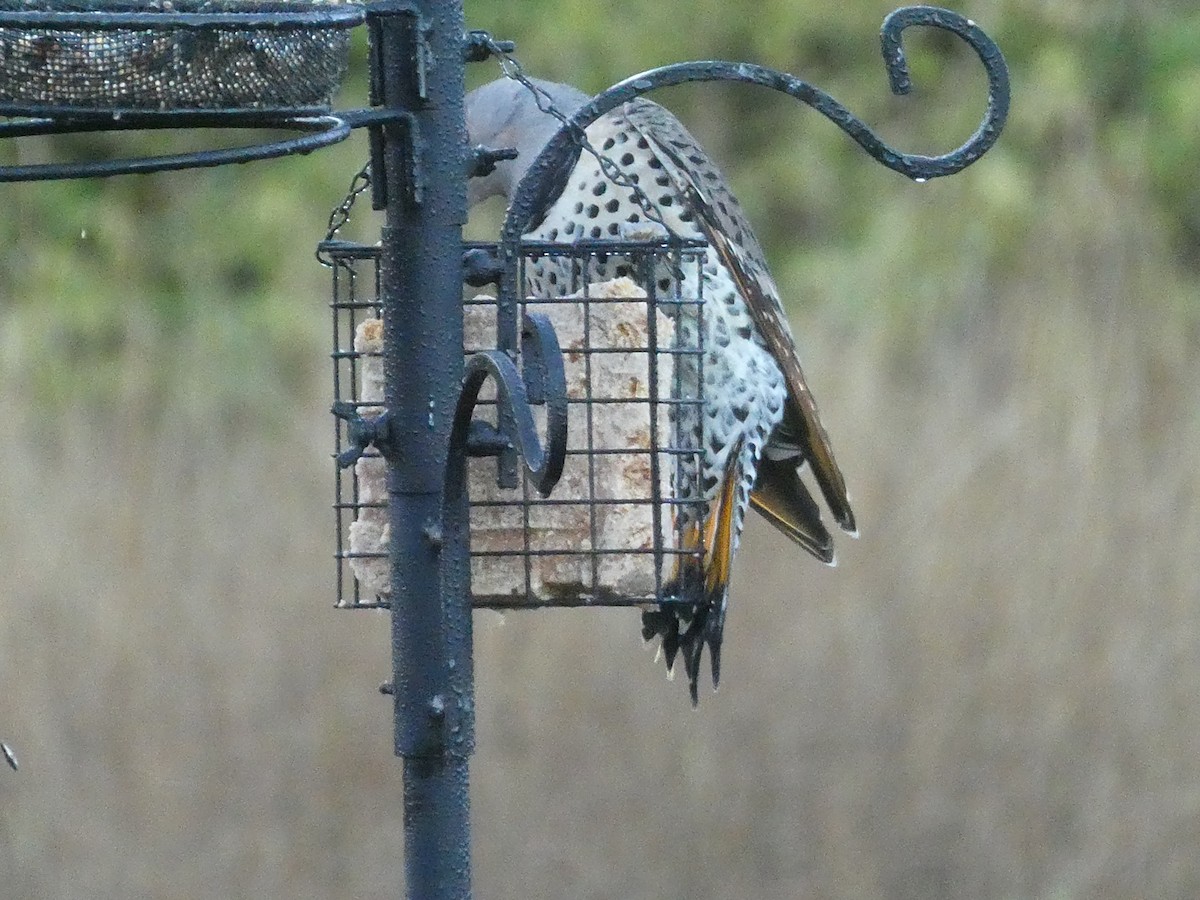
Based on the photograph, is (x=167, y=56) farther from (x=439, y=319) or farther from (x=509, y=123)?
(x=509, y=123)

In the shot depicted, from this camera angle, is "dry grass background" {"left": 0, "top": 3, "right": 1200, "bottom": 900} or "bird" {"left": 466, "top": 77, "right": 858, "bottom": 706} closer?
"bird" {"left": 466, "top": 77, "right": 858, "bottom": 706}

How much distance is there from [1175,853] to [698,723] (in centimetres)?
126

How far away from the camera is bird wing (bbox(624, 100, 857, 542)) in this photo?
118 inches

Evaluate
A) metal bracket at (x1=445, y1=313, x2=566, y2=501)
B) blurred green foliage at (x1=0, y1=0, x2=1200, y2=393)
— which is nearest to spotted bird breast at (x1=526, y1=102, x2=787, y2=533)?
metal bracket at (x1=445, y1=313, x2=566, y2=501)

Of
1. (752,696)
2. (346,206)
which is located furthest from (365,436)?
(752,696)

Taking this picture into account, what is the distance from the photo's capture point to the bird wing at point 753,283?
118 inches

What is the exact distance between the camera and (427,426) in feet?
6.22

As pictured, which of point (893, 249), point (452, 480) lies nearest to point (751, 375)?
point (452, 480)

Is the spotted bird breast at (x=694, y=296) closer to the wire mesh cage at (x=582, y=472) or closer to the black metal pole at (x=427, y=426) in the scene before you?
the wire mesh cage at (x=582, y=472)

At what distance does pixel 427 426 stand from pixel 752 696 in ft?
9.76

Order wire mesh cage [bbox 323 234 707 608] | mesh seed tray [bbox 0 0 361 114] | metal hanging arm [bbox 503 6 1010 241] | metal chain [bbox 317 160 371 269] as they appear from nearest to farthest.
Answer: mesh seed tray [bbox 0 0 361 114] < metal hanging arm [bbox 503 6 1010 241] < metal chain [bbox 317 160 371 269] < wire mesh cage [bbox 323 234 707 608]

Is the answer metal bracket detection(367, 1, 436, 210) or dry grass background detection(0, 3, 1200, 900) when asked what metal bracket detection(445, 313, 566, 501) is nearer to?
metal bracket detection(367, 1, 436, 210)

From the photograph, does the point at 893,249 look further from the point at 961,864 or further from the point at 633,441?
the point at 633,441

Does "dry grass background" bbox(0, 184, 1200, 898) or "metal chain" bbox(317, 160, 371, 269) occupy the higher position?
"metal chain" bbox(317, 160, 371, 269)
